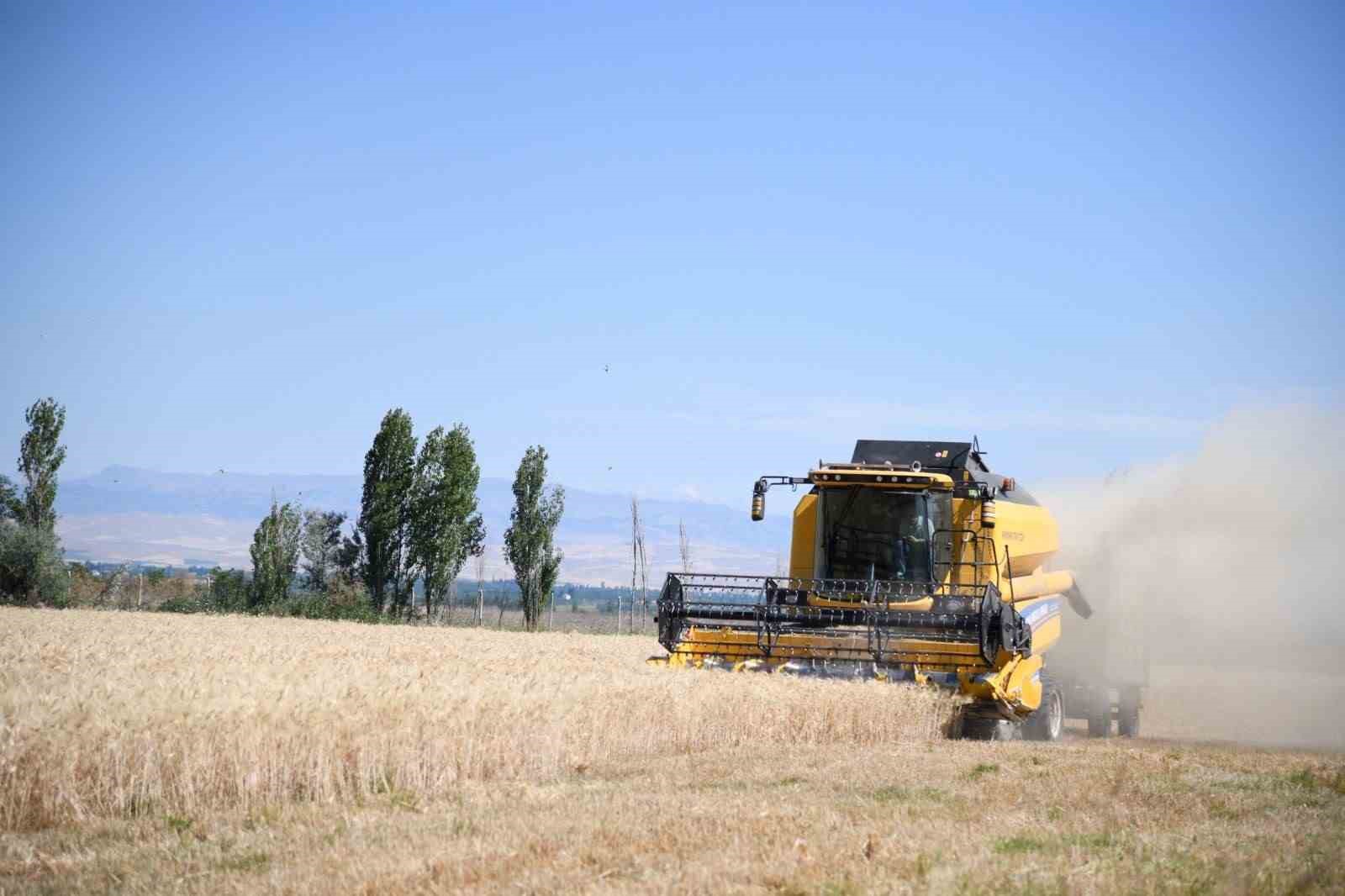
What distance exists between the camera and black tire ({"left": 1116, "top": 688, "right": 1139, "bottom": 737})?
22578mm

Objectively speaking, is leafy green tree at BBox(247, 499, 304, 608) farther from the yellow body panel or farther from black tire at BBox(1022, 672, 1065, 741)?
black tire at BBox(1022, 672, 1065, 741)

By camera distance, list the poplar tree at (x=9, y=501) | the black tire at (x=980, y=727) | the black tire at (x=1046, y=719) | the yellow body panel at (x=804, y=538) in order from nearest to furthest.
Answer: the black tire at (x=980, y=727) → the black tire at (x=1046, y=719) → the yellow body panel at (x=804, y=538) → the poplar tree at (x=9, y=501)

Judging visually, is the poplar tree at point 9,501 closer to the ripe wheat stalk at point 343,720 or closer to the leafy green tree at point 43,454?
the leafy green tree at point 43,454

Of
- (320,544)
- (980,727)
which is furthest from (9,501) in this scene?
(980,727)

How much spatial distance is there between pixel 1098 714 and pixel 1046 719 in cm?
347

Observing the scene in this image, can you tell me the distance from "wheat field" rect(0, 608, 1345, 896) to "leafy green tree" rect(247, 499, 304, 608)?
116ft

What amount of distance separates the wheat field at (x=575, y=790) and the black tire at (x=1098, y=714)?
6368 mm

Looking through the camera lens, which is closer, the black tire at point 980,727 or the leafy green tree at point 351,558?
the black tire at point 980,727

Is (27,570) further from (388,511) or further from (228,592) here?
(388,511)

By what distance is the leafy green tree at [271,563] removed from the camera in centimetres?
5088

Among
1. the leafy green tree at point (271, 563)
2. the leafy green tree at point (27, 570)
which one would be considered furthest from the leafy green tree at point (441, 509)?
the leafy green tree at point (27, 570)

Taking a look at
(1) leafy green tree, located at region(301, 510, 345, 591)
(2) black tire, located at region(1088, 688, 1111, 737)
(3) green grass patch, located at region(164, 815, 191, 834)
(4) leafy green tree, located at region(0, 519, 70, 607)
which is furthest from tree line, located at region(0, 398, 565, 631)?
(3) green grass patch, located at region(164, 815, 191, 834)

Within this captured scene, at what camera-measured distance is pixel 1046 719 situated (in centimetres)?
1920

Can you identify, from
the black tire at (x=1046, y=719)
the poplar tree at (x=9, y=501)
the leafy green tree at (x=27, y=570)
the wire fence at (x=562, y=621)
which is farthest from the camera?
the wire fence at (x=562, y=621)
